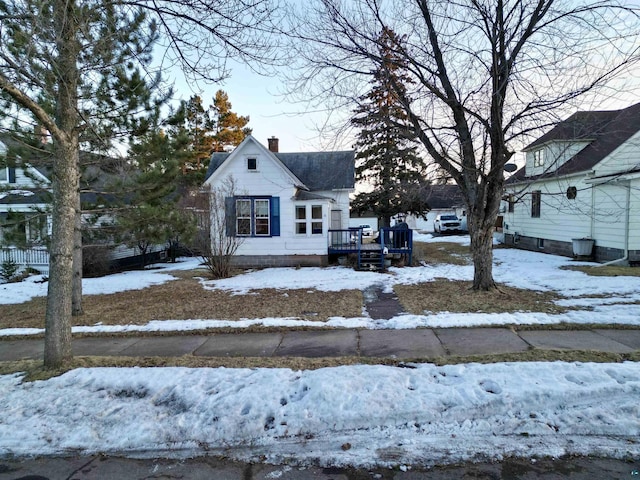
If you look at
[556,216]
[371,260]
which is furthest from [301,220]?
[556,216]

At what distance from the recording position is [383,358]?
4.91 m

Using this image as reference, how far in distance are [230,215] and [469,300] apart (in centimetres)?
987

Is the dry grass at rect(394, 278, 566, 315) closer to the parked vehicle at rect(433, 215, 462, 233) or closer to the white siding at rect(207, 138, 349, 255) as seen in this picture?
the white siding at rect(207, 138, 349, 255)

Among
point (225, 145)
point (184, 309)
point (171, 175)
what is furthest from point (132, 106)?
point (225, 145)

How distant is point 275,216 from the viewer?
16078 mm

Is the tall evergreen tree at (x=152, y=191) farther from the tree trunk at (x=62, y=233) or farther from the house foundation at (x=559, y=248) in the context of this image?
the house foundation at (x=559, y=248)

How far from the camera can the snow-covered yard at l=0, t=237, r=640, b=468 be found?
3213 mm

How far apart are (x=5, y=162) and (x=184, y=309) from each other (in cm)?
491

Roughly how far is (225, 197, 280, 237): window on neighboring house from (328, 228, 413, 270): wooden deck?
2460 mm

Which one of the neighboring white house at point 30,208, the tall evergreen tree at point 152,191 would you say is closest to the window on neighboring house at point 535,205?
the tall evergreen tree at point 152,191

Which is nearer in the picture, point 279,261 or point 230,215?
point 230,215

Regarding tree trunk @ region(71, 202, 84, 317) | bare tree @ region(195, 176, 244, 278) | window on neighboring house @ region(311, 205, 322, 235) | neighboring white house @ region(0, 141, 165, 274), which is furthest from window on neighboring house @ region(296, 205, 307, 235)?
tree trunk @ region(71, 202, 84, 317)

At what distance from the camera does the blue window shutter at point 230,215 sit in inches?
565

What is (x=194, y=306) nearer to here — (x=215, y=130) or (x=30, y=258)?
(x=30, y=258)
